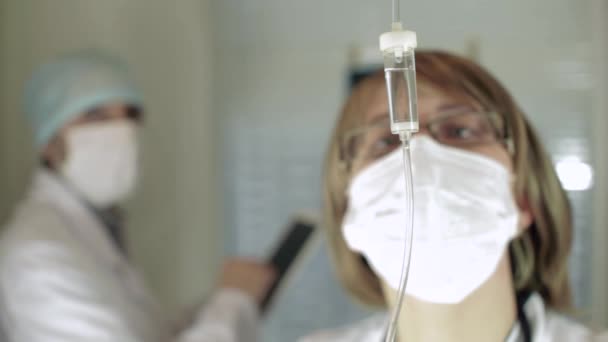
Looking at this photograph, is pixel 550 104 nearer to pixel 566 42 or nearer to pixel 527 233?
pixel 566 42

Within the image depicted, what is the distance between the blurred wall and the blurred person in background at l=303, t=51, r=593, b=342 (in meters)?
0.72

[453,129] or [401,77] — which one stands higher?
[401,77]

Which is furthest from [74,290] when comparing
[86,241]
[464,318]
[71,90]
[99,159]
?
[464,318]

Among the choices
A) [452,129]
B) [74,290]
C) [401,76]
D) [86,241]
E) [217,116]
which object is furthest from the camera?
[217,116]

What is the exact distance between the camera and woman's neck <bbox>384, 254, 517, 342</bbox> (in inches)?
30.0

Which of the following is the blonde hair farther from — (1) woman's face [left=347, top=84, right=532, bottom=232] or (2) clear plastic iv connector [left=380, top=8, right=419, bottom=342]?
(2) clear plastic iv connector [left=380, top=8, right=419, bottom=342]

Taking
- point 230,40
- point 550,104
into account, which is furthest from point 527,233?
point 230,40

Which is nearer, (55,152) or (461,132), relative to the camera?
(461,132)

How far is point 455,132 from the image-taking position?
807 millimetres

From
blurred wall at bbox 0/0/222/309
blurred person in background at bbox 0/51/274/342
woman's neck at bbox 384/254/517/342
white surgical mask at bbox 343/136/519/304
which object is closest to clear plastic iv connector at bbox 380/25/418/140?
white surgical mask at bbox 343/136/519/304

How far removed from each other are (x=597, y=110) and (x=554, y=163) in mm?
358

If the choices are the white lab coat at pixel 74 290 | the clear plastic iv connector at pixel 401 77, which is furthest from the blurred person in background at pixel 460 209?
the white lab coat at pixel 74 290

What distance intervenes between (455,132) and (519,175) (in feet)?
0.37

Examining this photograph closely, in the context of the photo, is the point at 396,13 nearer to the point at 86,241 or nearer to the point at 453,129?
the point at 453,129
